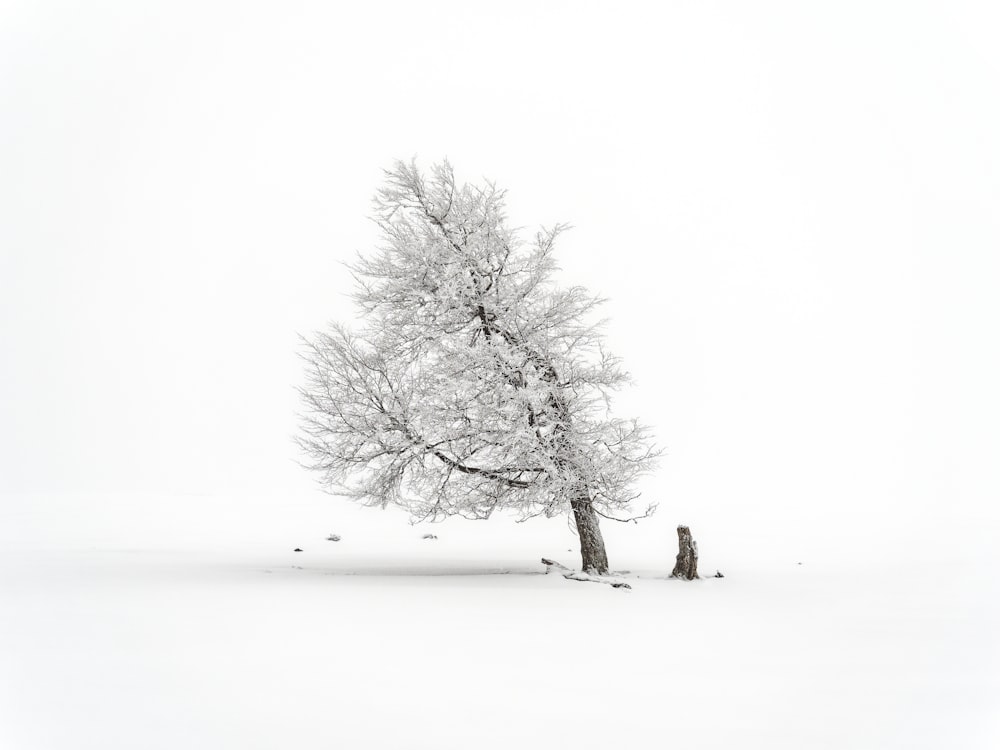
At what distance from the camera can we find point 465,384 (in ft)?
53.4

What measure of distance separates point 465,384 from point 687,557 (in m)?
6.07

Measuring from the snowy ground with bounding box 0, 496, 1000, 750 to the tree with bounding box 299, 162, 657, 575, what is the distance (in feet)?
6.45

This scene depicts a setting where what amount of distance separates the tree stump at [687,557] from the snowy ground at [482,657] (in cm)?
53

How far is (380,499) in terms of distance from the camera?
17.3m

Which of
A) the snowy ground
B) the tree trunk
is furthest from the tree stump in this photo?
the tree trunk

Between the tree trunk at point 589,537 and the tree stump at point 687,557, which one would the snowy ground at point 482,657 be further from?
the tree trunk at point 589,537

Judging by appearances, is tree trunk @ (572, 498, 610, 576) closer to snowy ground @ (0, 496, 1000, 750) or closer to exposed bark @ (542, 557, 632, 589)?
exposed bark @ (542, 557, 632, 589)

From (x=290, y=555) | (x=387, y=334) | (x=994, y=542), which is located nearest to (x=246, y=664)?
(x=387, y=334)

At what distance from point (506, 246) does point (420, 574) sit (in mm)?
7356

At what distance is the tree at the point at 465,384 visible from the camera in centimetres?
1648

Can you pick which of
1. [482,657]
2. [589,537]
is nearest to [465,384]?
[589,537]

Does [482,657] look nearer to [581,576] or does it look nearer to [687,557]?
[581,576]

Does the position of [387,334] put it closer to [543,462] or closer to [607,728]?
[543,462]

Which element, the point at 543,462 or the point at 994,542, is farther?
the point at 994,542
